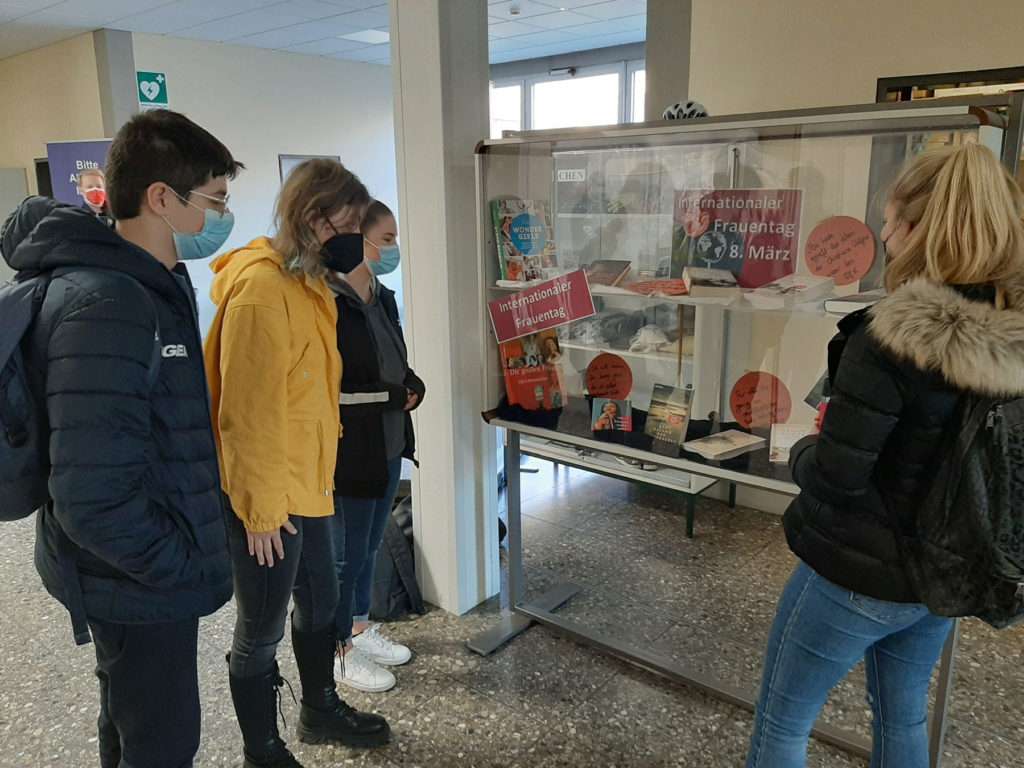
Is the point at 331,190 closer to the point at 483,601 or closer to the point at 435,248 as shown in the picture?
the point at 435,248

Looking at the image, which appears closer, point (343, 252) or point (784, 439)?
point (343, 252)

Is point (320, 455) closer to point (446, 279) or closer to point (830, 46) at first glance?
point (446, 279)

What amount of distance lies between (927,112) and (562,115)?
23.3ft

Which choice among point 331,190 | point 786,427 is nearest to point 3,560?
point 331,190

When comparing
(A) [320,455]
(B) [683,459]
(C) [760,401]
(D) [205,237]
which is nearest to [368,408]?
(A) [320,455]

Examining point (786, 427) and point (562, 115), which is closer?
point (786, 427)

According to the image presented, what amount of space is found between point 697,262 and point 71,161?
5.51m

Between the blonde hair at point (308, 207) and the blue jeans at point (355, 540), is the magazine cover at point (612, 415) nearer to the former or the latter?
the blue jeans at point (355, 540)

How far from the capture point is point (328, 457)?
1738 millimetres

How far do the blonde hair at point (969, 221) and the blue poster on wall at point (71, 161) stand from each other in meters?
5.87

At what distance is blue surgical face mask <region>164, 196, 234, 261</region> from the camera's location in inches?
56.2

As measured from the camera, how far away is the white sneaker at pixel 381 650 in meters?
2.36

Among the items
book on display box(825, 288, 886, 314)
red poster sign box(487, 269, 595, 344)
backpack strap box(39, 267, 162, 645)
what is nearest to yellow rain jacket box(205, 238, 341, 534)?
backpack strap box(39, 267, 162, 645)

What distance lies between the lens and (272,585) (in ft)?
5.43
